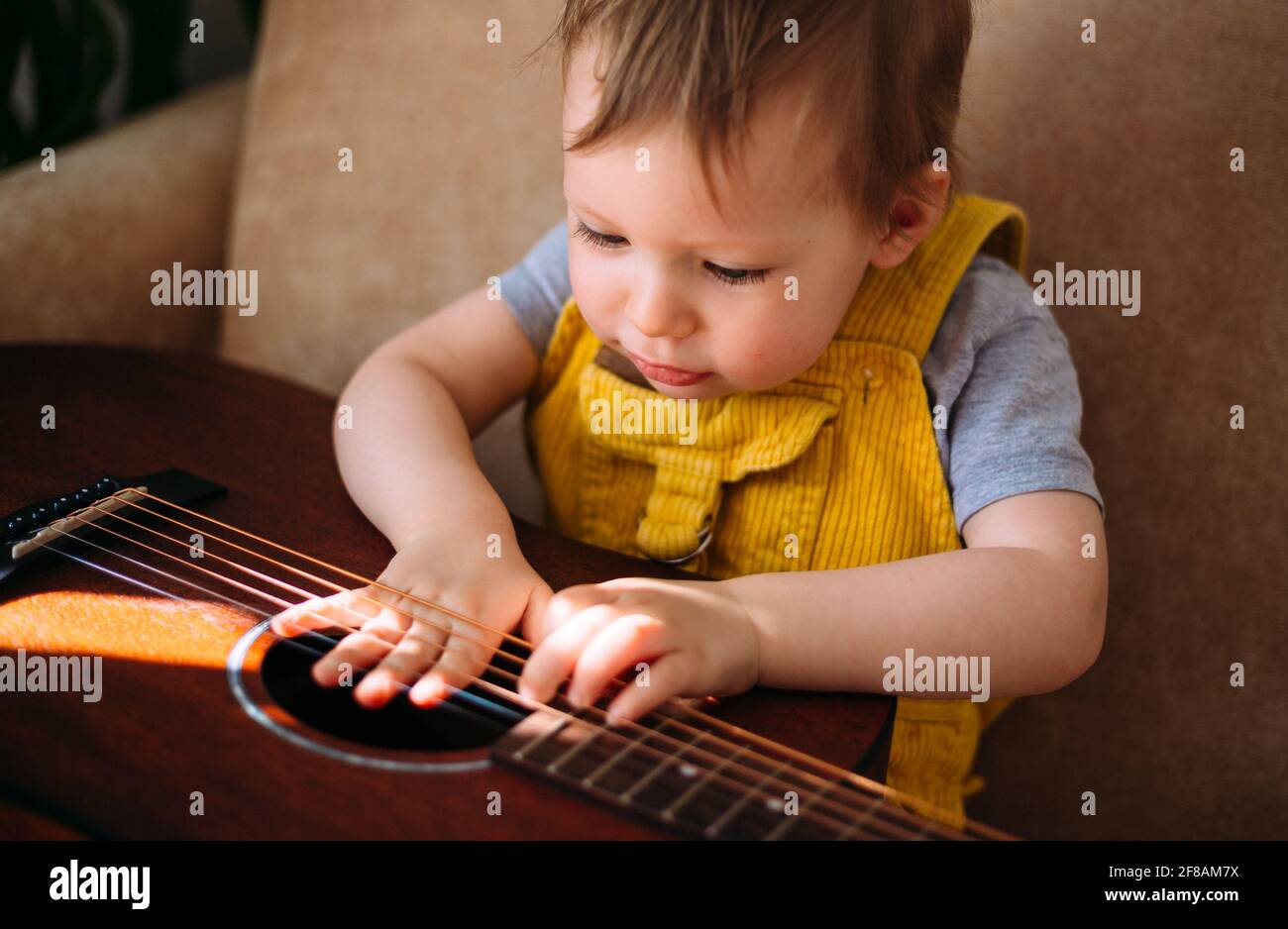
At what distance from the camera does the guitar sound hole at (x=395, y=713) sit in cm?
64

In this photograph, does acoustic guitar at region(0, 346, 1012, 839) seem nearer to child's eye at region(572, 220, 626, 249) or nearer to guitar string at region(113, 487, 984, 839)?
guitar string at region(113, 487, 984, 839)

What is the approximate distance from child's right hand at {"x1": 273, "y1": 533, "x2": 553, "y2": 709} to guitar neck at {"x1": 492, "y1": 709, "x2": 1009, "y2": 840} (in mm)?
77

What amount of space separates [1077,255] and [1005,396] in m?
0.26

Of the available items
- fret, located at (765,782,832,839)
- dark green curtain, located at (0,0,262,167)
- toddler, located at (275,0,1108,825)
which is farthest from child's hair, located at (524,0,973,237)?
dark green curtain, located at (0,0,262,167)

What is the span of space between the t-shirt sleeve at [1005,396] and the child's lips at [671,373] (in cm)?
20

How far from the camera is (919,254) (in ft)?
2.88

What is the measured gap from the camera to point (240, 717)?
619mm

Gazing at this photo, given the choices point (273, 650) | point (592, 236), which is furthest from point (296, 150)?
point (273, 650)

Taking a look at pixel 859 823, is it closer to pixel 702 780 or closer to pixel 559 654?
pixel 702 780

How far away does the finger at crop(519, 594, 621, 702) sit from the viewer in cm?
65

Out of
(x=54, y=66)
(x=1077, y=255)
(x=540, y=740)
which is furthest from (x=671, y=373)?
(x=54, y=66)

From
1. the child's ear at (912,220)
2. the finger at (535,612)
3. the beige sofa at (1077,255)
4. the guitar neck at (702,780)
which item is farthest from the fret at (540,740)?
the beige sofa at (1077,255)

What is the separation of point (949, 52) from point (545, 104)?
0.54m

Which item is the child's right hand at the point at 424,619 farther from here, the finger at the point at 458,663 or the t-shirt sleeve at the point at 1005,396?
the t-shirt sleeve at the point at 1005,396
